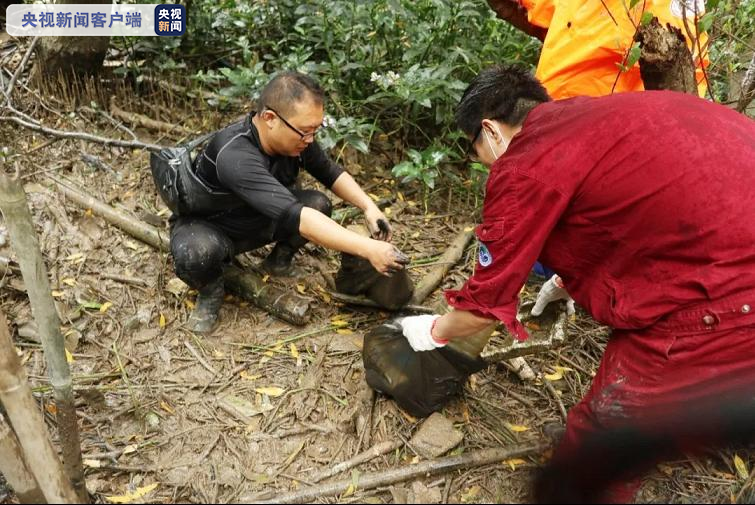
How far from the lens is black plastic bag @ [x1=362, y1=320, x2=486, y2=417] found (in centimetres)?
257

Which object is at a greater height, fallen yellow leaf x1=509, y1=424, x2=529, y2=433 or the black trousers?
the black trousers

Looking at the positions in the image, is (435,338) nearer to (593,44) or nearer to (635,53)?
(635,53)

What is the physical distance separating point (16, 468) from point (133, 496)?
2.03 ft

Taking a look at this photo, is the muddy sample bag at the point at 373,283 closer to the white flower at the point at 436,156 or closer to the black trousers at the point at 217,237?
the black trousers at the point at 217,237

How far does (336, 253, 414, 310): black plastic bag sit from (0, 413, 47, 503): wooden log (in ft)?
5.97

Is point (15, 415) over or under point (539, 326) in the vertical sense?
over

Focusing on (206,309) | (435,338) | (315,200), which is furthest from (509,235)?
(206,309)

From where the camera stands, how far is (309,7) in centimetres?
464

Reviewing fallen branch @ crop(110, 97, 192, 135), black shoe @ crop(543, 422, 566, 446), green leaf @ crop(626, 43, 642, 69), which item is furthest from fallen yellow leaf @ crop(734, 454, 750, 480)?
fallen branch @ crop(110, 97, 192, 135)

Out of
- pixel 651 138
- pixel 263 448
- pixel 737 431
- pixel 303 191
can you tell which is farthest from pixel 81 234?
pixel 737 431

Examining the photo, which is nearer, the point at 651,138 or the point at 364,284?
the point at 651,138

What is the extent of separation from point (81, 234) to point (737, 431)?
375 centimetres

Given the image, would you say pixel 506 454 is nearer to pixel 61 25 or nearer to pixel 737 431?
pixel 737 431

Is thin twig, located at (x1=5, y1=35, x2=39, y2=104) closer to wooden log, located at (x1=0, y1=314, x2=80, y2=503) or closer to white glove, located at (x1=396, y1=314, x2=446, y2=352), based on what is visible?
wooden log, located at (x1=0, y1=314, x2=80, y2=503)
